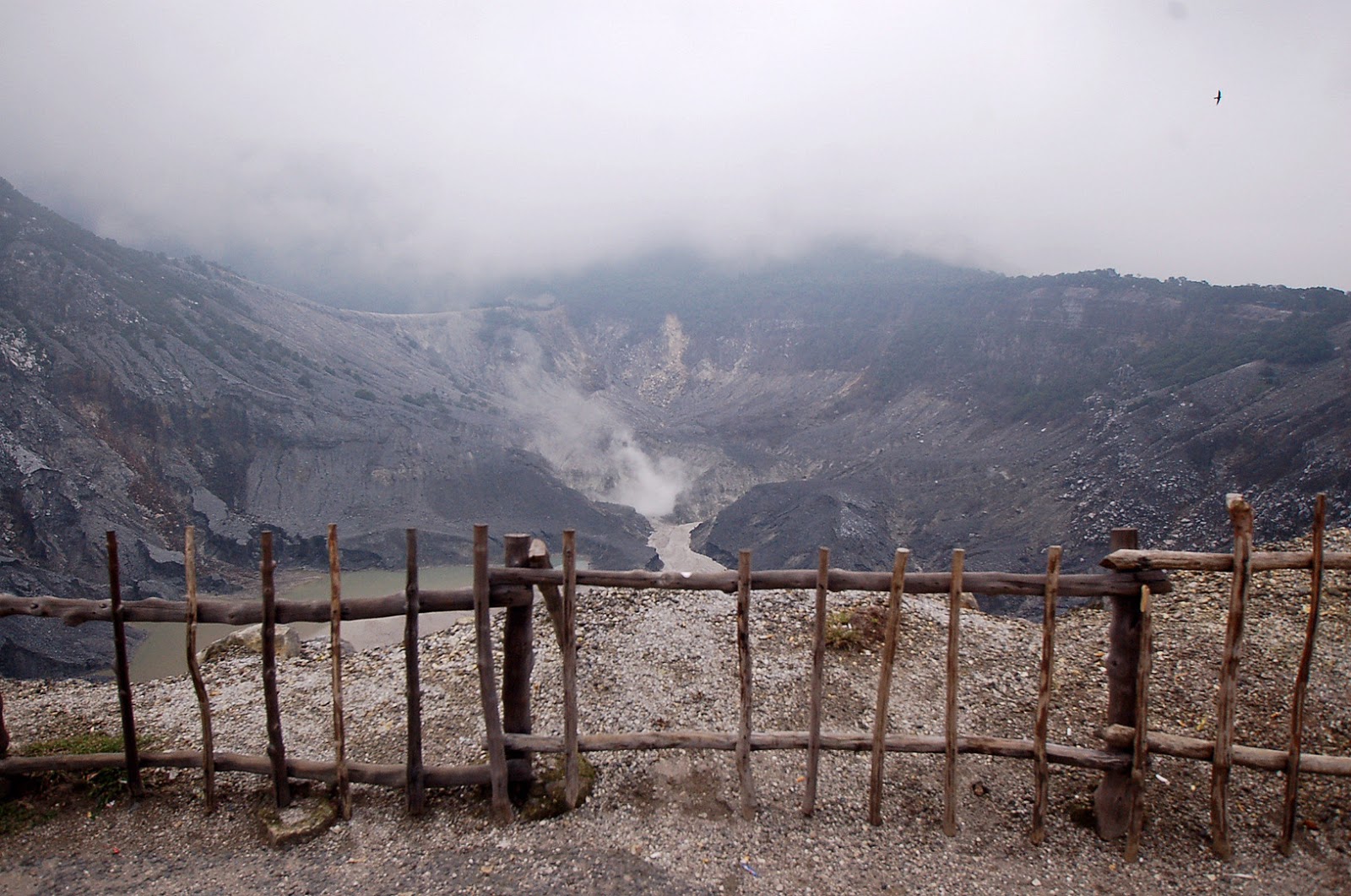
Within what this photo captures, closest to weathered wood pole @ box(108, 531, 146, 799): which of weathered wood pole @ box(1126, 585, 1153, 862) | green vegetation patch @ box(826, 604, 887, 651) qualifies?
green vegetation patch @ box(826, 604, 887, 651)

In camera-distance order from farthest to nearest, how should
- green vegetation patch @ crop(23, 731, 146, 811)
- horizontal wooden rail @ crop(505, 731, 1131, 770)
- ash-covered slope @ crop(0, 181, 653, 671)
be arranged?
ash-covered slope @ crop(0, 181, 653, 671) < green vegetation patch @ crop(23, 731, 146, 811) < horizontal wooden rail @ crop(505, 731, 1131, 770)

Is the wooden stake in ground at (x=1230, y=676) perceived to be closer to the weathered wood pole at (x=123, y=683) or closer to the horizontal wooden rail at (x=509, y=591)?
the horizontal wooden rail at (x=509, y=591)

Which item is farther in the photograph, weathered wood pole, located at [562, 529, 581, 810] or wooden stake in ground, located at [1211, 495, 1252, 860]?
weathered wood pole, located at [562, 529, 581, 810]

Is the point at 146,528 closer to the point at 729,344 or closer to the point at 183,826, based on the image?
the point at 183,826

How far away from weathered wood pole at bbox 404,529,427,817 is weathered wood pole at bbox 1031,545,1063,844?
4.26 meters

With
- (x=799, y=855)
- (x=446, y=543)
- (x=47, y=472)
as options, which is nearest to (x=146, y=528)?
(x=47, y=472)

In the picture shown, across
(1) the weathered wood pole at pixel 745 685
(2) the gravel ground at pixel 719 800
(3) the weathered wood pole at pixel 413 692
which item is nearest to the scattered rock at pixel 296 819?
(2) the gravel ground at pixel 719 800

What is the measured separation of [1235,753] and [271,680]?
6.73 m

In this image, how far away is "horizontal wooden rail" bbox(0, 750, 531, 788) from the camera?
541 cm

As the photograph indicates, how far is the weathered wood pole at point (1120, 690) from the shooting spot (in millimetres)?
4934

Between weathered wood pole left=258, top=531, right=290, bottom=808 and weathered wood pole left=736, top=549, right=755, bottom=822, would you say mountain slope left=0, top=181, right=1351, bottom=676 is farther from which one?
weathered wood pole left=736, top=549, right=755, bottom=822

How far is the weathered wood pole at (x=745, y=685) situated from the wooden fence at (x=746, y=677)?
15mm

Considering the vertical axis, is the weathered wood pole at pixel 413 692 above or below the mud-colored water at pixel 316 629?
above

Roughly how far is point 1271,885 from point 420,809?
19.2ft
